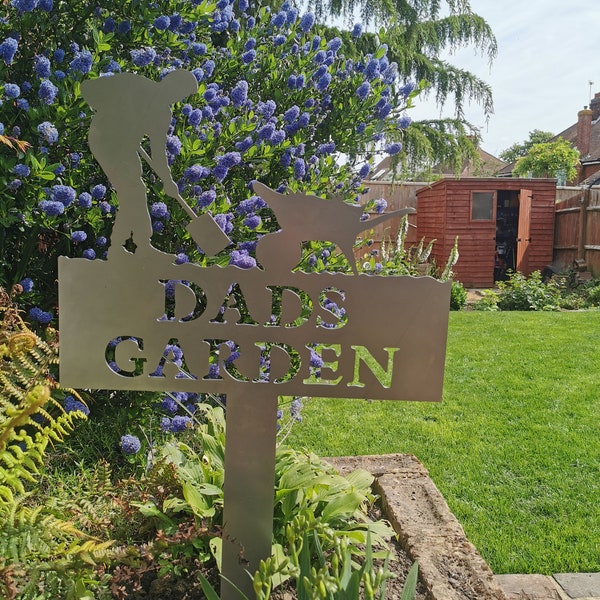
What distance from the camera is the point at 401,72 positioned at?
8.05 meters

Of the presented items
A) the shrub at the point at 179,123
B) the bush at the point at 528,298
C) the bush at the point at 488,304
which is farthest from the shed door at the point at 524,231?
the shrub at the point at 179,123

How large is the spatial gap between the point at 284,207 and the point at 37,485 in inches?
63.1

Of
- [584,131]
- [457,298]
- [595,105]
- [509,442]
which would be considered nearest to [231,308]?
[509,442]

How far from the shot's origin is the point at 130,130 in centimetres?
151

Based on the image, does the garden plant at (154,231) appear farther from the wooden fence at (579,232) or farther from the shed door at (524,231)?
the shed door at (524,231)

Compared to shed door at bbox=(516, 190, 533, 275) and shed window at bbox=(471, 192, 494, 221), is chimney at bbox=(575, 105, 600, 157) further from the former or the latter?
shed window at bbox=(471, 192, 494, 221)

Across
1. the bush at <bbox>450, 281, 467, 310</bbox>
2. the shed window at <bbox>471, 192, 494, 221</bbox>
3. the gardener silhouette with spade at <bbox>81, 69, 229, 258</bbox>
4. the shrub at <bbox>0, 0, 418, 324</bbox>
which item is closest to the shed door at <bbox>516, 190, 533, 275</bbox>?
the shed window at <bbox>471, 192, 494, 221</bbox>

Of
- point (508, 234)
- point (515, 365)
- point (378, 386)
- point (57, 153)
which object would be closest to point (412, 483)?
point (378, 386)

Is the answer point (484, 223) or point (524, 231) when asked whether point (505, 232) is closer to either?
point (524, 231)

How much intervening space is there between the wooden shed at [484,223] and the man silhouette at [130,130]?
11.5 metres

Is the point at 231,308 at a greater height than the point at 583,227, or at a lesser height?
lesser

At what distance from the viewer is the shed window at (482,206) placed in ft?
41.6

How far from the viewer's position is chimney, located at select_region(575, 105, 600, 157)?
77.7ft

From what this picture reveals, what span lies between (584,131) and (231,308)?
88.2 ft
